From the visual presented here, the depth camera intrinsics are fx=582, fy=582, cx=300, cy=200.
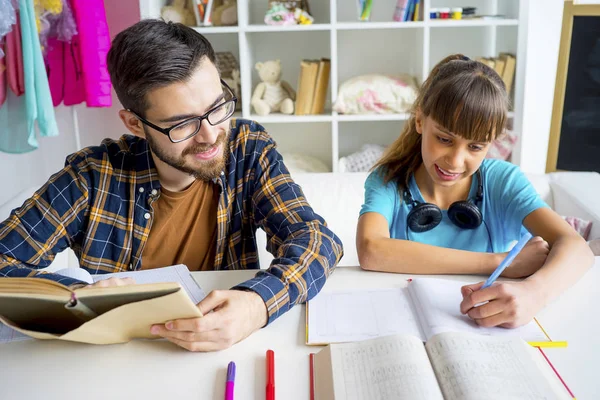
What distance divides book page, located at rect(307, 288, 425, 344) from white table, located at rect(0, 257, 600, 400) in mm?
31

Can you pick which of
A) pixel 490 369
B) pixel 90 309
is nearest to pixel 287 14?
pixel 90 309

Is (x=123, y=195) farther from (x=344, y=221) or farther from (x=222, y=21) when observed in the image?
(x=222, y=21)

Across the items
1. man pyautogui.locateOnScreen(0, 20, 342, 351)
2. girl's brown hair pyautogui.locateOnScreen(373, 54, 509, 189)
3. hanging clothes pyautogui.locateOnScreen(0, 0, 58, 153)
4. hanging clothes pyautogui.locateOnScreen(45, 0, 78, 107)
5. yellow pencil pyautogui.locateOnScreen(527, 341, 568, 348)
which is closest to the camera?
yellow pencil pyautogui.locateOnScreen(527, 341, 568, 348)

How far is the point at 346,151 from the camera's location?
3.51m

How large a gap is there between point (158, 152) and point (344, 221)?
3.70ft

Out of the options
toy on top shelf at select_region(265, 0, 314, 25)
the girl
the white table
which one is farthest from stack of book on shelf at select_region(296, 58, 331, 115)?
the white table

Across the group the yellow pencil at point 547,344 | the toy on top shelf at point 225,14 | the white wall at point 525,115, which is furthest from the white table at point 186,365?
the toy on top shelf at point 225,14

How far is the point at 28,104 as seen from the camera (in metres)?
2.21

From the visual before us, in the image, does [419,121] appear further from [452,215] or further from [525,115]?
[525,115]

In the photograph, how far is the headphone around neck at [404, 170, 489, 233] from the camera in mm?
1404

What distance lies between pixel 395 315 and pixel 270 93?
2211mm

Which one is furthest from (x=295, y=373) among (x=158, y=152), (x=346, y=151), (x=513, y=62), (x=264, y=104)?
(x=346, y=151)

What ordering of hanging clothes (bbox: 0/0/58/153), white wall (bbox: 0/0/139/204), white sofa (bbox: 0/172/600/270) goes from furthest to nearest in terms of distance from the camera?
white wall (bbox: 0/0/139/204), hanging clothes (bbox: 0/0/58/153), white sofa (bbox: 0/172/600/270)

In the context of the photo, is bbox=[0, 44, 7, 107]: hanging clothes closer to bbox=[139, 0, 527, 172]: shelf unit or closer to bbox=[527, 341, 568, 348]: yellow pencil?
bbox=[139, 0, 527, 172]: shelf unit
